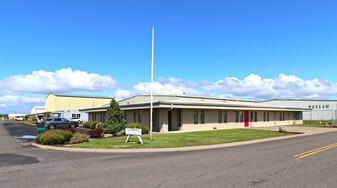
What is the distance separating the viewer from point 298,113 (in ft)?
152

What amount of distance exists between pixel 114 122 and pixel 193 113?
9.31m

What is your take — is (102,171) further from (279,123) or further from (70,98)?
(70,98)

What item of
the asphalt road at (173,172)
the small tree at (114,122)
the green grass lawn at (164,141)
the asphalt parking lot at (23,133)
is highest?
the small tree at (114,122)

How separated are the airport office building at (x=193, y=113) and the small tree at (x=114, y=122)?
3.90 m

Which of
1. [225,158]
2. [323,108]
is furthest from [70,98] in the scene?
[225,158]

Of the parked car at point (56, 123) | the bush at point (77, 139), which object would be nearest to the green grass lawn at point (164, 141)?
the bush at point (77, 139)

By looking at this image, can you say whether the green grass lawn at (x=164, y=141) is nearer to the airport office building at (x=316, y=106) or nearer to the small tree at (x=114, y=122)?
the small tree at (x=114, y=122)

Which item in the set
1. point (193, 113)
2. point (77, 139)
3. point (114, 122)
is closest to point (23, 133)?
point (114, 122)

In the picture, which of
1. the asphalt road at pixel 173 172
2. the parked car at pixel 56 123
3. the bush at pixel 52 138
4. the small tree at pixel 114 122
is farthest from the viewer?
the parked car at pixel 56 123

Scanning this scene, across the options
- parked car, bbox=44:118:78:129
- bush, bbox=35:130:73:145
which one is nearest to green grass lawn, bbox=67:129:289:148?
bush, bbox=35:130:73:145

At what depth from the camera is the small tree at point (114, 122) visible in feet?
70.5

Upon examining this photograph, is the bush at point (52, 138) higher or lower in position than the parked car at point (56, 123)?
higher

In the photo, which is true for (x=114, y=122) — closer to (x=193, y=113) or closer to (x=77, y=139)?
(x=77, y=139)

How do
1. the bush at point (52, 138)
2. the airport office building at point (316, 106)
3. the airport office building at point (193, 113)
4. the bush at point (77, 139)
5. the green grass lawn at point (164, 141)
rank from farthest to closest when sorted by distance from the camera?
the airport office building at point (316, 106) < the airport office building at point (193, 113) < the bush at point (77, 139) < the bush at point (52, 138) < the green grass lawn at point (164, 141)
